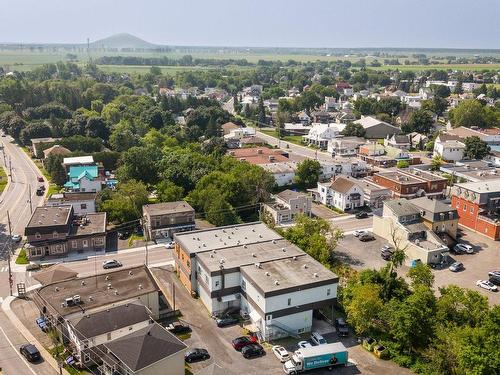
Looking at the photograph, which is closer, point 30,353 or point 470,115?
point 30,353

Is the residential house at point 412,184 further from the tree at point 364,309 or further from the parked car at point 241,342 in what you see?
the parked car at point 241,342

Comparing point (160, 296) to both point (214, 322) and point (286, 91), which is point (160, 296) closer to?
point (214, 322)

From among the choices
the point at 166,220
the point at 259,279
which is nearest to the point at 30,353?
the point at 259,279

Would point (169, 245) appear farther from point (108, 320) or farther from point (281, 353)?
point (281, 353)

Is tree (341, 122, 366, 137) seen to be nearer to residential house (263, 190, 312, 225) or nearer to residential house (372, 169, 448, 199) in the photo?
residential house (372, 169, 448, 199)

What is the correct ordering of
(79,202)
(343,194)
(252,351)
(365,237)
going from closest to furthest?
1. (252,351)
2. (365,237)
3. (79,202)
4. (343,194)

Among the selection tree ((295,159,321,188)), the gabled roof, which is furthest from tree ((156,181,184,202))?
the gabled roof
